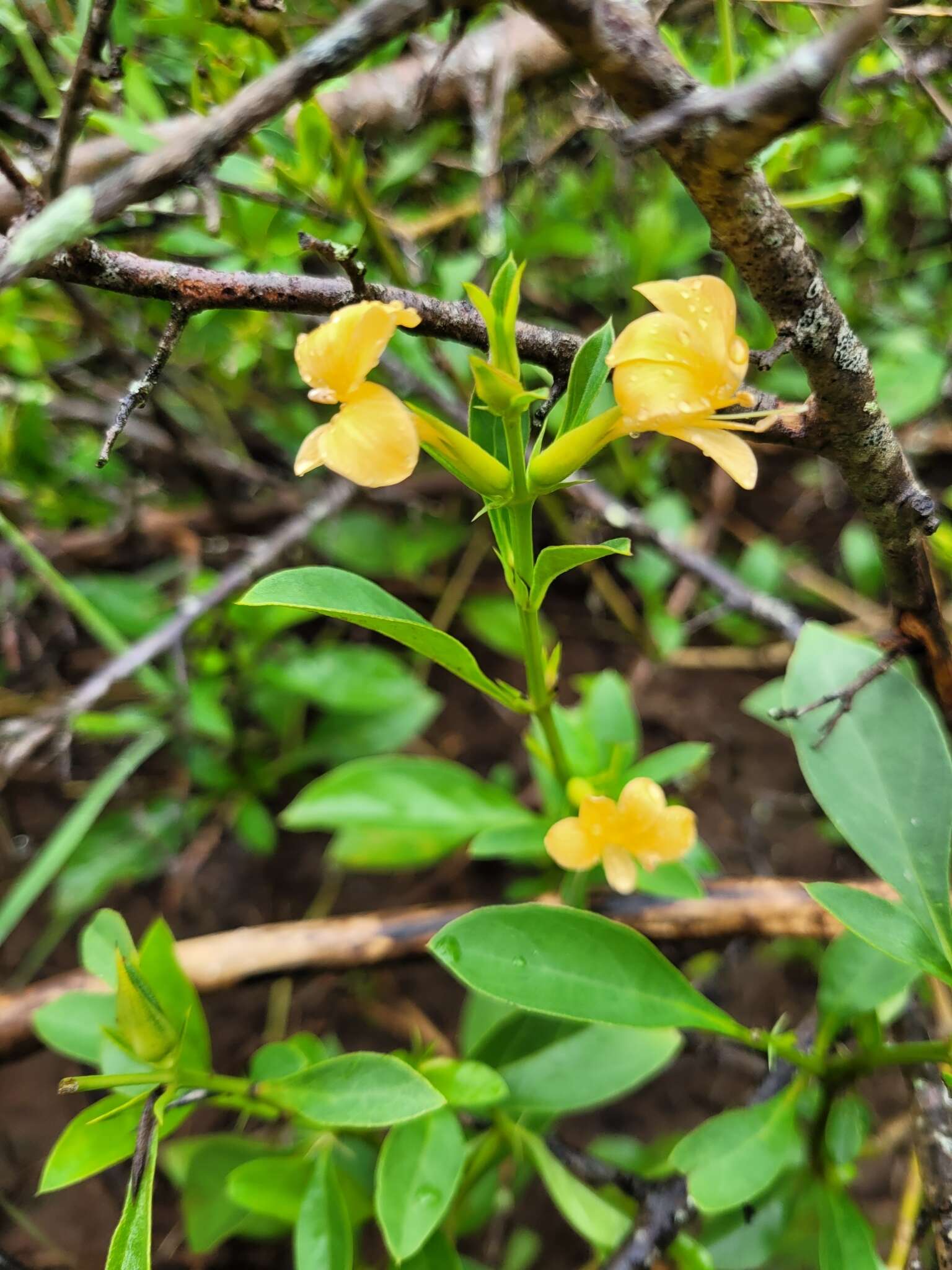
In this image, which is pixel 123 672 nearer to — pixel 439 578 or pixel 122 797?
pixel 122 797

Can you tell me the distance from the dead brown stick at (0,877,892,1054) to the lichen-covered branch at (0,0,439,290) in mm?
745

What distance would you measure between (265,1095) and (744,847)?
945mm

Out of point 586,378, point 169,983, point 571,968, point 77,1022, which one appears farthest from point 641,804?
point 77,1022

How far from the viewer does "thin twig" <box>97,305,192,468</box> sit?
18.0 inches

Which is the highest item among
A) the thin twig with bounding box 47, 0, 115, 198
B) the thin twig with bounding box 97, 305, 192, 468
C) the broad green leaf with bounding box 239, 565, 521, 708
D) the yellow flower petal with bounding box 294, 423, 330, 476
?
the thin twig with bounding box 47, 0, 115, 198

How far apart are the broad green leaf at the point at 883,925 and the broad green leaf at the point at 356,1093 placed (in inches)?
12.8

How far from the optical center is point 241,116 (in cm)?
36

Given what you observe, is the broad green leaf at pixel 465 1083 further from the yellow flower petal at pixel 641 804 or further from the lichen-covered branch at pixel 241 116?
the lichen-covered branch at pixel 241 116

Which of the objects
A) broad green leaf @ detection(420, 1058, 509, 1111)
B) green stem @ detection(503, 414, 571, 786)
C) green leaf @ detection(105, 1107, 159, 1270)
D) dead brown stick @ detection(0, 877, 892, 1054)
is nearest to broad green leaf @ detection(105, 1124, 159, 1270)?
green leaf @ detection(105, 1107, 159, 1270)

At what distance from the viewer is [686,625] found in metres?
1.27

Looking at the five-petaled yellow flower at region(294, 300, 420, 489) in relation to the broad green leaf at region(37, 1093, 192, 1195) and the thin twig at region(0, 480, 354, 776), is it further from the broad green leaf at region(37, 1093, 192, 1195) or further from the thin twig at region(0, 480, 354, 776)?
the thin twig at region(0, 480, 354, 776)

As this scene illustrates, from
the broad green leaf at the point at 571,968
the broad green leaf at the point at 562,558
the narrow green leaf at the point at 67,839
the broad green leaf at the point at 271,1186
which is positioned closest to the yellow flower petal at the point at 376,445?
the broad green leaf at the point at 562,558

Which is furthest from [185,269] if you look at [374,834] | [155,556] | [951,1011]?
[155,556]

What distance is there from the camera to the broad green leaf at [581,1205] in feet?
2.48
